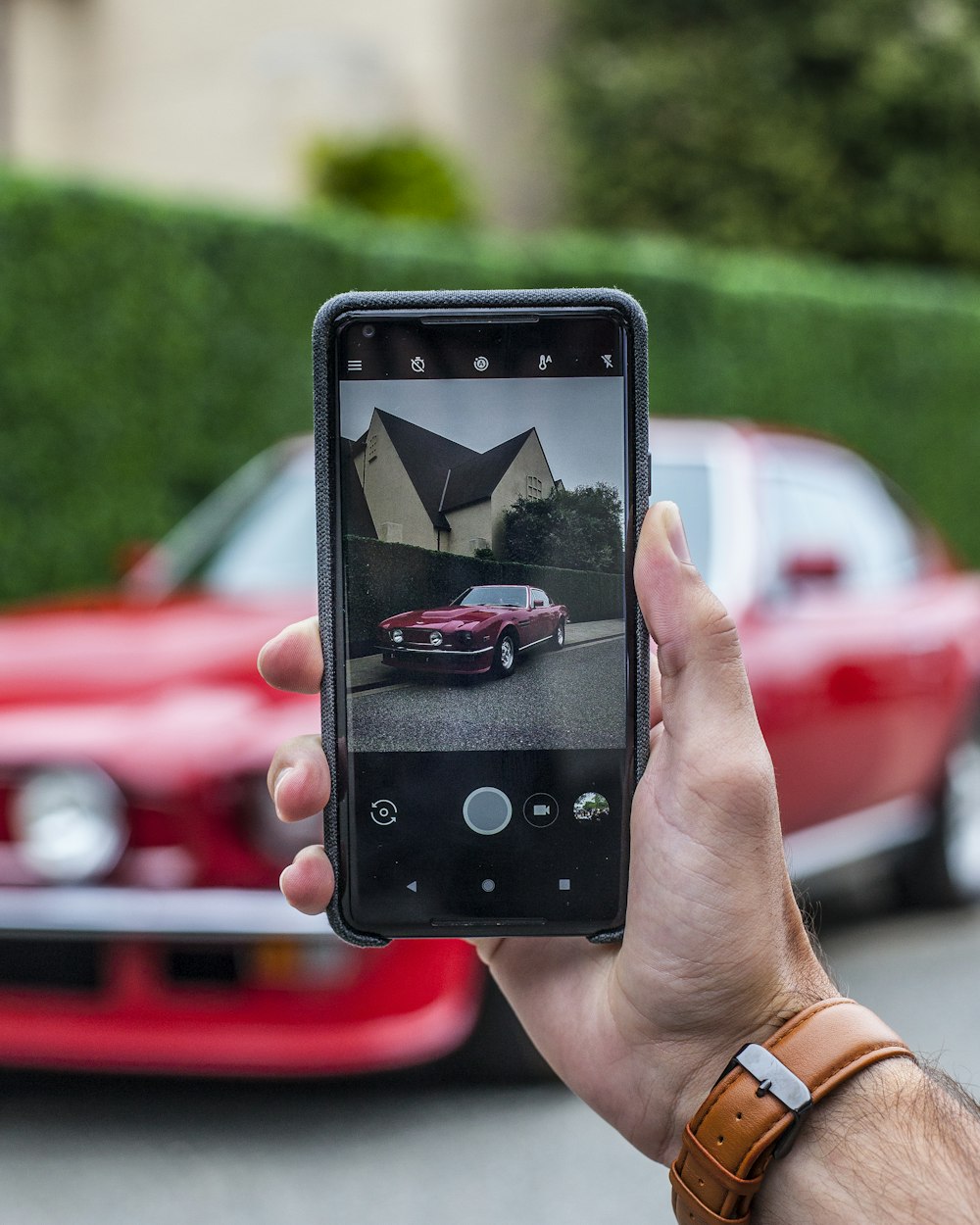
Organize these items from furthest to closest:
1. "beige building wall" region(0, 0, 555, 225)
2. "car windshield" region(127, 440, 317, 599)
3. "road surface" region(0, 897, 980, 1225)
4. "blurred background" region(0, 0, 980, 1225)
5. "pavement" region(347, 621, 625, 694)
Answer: "beige building wall" region(0, 0, 555, 225), "car windshield" region(127, 440, 317, 599), "blurred background" region(0, 0, 980, 1225), "road surface" region(0, 897, 980, 1225), "pavement" region(347, 621, 625, 694)

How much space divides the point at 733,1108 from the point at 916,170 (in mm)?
16760

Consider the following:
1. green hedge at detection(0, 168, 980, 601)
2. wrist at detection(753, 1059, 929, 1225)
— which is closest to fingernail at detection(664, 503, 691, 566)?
wrist at detection(753, 1059, 929, 1225)

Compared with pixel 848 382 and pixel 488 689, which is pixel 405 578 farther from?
pixel 848 382

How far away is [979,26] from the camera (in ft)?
55.8

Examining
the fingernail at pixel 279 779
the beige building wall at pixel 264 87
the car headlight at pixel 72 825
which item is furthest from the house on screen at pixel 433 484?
the beige building wall at pixel 264 87

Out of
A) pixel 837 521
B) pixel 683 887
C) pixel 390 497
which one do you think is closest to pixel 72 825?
pixel 390 497

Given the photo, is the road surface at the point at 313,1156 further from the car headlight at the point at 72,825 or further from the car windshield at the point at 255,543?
the car windshield at the point at 255,543

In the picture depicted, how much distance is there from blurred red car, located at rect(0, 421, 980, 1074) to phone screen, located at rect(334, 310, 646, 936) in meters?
1.41

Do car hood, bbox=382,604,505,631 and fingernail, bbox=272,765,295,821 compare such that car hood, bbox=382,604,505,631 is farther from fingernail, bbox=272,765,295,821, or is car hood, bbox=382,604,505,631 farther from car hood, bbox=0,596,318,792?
car hood, bbox=0,596,318,792

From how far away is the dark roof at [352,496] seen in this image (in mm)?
1661

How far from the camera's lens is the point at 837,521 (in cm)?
513

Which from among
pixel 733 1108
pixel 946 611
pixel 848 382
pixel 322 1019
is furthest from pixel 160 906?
pixel 848 382

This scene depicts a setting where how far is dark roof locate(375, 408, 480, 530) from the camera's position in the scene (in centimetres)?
162

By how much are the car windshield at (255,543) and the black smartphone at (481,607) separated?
2.48m
